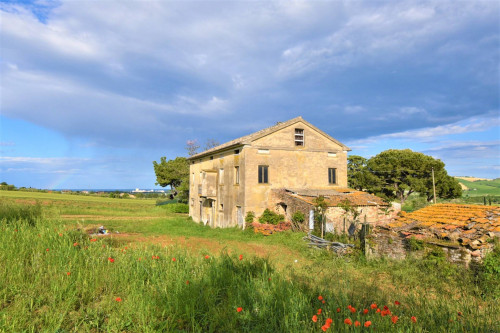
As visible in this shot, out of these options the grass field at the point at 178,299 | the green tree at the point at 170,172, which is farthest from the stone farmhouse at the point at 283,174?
the green tree at the point at 170,172

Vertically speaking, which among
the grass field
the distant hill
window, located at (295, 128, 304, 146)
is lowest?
the grass field

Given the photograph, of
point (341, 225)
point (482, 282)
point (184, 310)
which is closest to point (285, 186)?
point (341, 225)

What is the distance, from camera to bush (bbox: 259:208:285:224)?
20.0 meters

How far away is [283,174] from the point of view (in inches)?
846

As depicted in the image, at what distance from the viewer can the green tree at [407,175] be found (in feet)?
132

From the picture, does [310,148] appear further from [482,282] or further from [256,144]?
[482,282]

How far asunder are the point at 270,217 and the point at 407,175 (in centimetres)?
3011

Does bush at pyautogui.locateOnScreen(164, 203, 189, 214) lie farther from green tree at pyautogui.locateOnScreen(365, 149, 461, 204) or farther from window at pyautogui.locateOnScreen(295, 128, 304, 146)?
green tree at pyautogui.locateOnScreen(365, 149, 461, 204)

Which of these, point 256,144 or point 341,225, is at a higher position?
point 256,144

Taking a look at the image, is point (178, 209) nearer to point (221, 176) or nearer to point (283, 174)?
point (221, 176)

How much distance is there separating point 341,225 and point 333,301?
1431 centimetres

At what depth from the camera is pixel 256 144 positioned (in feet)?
68.5

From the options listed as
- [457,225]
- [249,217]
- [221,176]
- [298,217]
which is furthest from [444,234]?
[221,176]

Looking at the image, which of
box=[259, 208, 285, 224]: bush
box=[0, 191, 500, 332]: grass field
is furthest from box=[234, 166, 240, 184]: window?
box=[0, 191, 500, 332]: grass field
